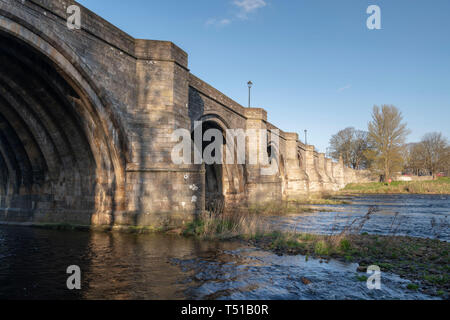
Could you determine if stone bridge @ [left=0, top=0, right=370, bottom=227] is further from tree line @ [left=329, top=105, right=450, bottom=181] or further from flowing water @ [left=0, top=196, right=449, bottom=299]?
tree line @ [left=329, top=105, right=450, bottom=181]

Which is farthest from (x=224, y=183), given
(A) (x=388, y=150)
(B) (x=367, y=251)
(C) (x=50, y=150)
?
(A) (x=388, y=150)

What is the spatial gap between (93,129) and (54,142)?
1869 mm

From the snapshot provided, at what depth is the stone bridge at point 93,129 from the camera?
958 cm

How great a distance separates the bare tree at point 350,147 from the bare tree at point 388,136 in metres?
16.9

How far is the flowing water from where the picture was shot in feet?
15.5

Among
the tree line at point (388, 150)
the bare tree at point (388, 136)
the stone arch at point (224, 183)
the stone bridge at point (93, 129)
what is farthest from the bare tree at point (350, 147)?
the stone bridge at point (93, 129)

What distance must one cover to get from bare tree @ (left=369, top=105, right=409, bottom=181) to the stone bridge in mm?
43489

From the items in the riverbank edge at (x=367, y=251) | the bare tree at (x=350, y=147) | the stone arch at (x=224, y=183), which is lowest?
the riverbank edge at (x=367, y=251)

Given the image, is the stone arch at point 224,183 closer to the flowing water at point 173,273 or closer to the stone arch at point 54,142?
the stone arch at point 54,142

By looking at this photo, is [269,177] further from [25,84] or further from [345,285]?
[345,285]

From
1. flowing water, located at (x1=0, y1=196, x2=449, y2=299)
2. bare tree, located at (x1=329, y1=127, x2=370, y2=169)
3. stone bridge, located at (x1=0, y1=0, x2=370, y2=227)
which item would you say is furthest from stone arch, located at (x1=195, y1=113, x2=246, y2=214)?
bare tree, located at (x1=329, y1=127, x2=370, y2=169)

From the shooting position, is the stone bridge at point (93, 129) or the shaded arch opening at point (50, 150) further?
the shaded arch opening at point (50, 150)

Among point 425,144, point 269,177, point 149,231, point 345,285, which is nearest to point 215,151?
point 269,177

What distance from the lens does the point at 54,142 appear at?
11516mm
